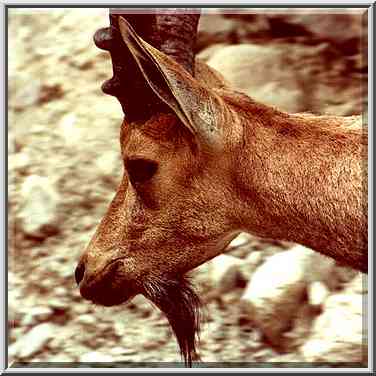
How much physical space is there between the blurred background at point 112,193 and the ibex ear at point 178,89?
0.68 meters

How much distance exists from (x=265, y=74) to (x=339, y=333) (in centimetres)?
125

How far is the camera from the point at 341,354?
10.2 feet

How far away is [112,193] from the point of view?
13.3 feet

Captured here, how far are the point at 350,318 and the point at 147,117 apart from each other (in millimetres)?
992

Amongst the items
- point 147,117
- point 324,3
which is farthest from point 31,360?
point 324,3

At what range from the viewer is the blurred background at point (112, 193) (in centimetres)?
324

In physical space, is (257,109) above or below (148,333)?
above

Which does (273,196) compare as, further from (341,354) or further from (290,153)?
(341,354)

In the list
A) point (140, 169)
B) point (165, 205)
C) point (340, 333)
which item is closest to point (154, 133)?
point (140, 169)

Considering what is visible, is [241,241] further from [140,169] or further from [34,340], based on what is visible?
[140,169]

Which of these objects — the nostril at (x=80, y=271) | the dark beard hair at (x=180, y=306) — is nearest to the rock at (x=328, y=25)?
the dark beard hair at (x=180, y=306)

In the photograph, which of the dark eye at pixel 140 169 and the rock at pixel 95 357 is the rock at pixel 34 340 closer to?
the rock at pixel 95 357

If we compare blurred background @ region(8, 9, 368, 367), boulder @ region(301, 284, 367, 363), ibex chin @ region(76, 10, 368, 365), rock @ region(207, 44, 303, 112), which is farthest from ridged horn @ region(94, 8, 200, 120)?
boulder @ region(301, 284, 367, 363)

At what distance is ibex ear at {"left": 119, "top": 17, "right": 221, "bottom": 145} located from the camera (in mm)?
2447
